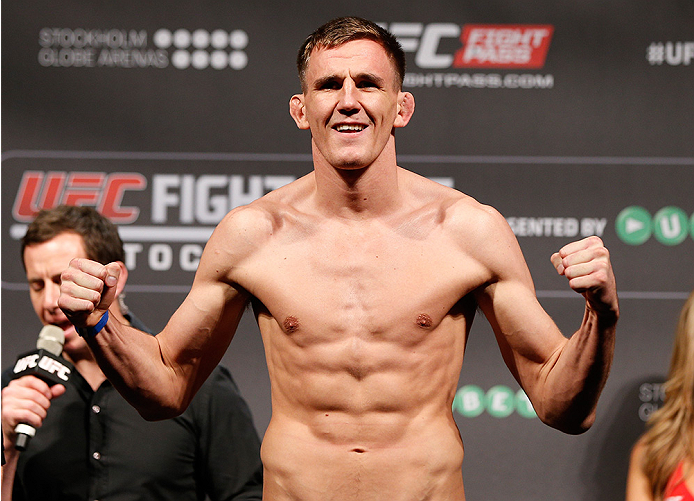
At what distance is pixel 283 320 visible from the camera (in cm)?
165

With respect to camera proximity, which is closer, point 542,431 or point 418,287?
point 418,287

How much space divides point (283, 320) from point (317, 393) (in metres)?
0.16

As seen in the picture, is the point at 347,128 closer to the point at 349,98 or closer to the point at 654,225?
the point at 349,98

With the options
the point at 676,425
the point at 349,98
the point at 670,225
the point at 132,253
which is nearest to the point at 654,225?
the point at 670,225

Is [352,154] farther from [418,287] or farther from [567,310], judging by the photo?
[567,310]

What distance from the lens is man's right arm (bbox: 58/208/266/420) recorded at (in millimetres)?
1609

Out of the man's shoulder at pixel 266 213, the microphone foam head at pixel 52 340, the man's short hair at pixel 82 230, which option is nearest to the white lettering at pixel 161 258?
the man's short hair at pixel 82 230

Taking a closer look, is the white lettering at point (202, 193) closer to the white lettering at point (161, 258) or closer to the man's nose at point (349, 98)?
the white lettering at point (161, 258)

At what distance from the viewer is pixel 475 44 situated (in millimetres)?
2902

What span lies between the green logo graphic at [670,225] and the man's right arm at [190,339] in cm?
167

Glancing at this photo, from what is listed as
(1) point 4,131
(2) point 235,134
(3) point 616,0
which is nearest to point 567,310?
(3) point 616,0

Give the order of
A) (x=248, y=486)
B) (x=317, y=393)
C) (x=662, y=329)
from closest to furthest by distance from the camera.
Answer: (x=317, y=393), (x=248, y=486), (x=662, y=329)

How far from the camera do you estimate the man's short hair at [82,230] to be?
93.0 inches

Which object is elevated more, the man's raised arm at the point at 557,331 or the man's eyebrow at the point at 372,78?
the man's eyebrow at the point at 372,78
